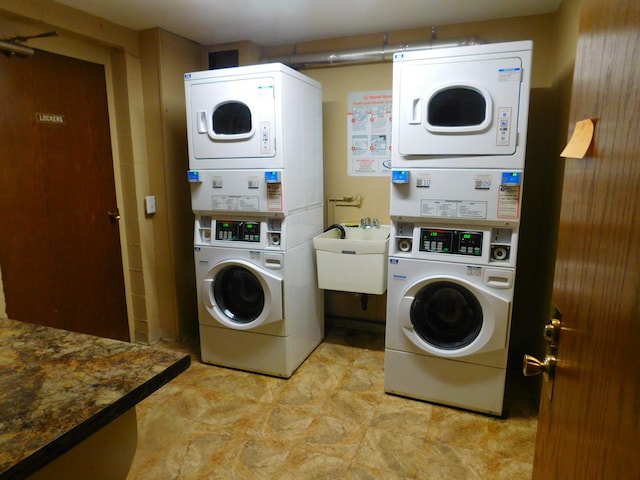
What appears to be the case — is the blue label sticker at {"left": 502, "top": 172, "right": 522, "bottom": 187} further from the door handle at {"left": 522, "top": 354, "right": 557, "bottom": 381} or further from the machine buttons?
the door handle at {"left": 522, "top": 354, "right": 557, "bottom": 381}

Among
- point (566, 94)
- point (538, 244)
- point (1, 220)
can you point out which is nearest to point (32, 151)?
point (1, 220)

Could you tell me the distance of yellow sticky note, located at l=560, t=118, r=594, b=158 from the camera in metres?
0.74

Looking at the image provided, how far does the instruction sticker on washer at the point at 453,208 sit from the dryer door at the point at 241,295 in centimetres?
100

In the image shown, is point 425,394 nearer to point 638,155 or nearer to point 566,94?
point 566,94

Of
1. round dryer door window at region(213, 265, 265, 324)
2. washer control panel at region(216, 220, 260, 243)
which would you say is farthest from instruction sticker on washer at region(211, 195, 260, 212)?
round dryer door window at region(213, 265, 265, 324)

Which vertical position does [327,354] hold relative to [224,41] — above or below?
below

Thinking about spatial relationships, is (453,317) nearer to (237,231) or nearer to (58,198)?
(237,231)

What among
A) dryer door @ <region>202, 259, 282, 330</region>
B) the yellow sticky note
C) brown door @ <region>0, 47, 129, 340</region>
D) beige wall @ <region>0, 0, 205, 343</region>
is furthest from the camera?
beige wall @ <region>0, 0, 205, 343</region>

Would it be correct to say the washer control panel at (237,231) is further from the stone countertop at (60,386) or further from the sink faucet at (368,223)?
the stone countertop at (60,386)

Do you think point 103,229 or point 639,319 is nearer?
point 639,319

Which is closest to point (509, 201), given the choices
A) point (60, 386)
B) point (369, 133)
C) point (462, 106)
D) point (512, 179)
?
point (512, 179)

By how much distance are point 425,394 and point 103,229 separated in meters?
2.42

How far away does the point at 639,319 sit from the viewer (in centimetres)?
56

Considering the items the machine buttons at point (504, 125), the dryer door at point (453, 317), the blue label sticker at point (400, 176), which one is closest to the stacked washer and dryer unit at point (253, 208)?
the blue label sticker at point (400, 176)
